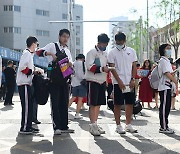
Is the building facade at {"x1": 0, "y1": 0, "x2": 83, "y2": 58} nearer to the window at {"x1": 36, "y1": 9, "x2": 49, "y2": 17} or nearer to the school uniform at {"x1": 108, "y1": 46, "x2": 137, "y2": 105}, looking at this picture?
the window at {"x1": 36, "y1": 9, "x2": 49, "y2": 17}

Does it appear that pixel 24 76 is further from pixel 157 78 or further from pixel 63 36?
pixel 157 78

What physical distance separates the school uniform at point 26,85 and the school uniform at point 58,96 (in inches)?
10.4

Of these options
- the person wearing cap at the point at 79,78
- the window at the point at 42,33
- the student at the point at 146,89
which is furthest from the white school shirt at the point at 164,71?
the window at the point at 42,33

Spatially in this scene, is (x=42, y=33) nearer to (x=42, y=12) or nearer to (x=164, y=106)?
(x=42, y=12)

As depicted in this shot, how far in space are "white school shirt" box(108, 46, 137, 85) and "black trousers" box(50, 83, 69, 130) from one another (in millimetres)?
962

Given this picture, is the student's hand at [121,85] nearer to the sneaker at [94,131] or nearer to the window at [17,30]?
the sneaker at [94,131]

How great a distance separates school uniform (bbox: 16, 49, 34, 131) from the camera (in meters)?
7.05

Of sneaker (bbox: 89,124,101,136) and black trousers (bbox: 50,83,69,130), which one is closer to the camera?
sneaker (bbox: 89,124,101,136)

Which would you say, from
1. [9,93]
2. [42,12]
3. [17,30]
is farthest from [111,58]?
[42,12]

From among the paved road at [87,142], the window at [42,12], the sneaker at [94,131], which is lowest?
the paved road at [87,142]

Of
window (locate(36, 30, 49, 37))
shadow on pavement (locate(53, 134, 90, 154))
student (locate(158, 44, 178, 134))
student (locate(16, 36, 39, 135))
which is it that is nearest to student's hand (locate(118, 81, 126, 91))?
student (locate(158, 44, 178, 134))

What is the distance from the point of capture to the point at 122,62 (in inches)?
281

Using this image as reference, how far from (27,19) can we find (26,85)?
5812 cm

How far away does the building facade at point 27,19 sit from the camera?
6003cm
